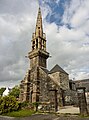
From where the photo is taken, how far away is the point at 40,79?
33.8m

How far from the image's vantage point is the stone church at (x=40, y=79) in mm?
31095

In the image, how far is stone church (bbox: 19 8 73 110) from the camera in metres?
31.1

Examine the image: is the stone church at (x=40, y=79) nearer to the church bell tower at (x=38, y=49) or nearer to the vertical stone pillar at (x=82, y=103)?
the church bell tower at (x=38, y=49)

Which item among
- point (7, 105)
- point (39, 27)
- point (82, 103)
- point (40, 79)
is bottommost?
point (7, 105)

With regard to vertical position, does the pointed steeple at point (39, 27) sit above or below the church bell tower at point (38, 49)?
above

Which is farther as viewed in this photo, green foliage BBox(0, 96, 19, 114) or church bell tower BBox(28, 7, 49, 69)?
church bell tower BBox(28, 7, 49, 69)

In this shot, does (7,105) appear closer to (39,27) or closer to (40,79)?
(40,79)

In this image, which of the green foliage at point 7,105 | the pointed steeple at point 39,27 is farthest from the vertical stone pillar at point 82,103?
the pointed steeple at point 39,27

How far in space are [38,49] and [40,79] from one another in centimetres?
899

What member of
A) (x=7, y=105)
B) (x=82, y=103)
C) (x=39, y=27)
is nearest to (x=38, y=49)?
(x=39, y=27)

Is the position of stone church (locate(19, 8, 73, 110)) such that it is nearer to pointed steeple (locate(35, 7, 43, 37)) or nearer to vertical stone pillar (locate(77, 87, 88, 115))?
pointed steeple (locate(35, 7, 43, 37))

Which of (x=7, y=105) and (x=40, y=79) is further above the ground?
(x=40, y=79)

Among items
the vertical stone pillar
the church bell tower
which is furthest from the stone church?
the vertical stone pillar

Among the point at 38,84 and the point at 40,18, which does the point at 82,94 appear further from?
the point at 40,18
